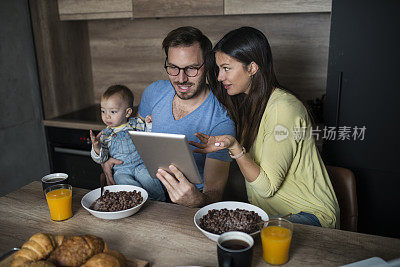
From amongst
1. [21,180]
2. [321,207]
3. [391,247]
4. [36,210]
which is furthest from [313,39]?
[21,180]

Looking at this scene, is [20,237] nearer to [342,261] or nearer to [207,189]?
[207,189]

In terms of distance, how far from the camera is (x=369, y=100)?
2.10m

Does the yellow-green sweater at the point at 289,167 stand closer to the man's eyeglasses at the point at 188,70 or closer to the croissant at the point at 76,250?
the man's eyeglasses at the point at 188,70

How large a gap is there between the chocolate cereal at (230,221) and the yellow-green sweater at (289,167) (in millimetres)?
294

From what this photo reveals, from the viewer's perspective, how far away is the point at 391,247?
3.62 feet

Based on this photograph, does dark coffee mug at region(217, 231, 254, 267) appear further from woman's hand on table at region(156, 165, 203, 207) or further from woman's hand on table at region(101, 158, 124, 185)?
woman's hand on table at region(101, 158, 124, 185)

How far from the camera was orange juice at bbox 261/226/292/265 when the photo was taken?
1010 millimetres

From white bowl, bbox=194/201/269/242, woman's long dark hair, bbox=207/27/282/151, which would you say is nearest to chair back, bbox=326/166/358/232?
woman's long dark hair, bbox=207/27/282/151

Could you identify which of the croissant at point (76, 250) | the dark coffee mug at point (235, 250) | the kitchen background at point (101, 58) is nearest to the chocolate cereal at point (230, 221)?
the dark coffee mug at point (235, 250)

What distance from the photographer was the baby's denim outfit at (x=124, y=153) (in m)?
2.01

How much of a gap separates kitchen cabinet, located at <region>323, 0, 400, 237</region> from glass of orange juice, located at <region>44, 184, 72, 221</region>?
158cm

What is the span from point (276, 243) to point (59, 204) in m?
0.79

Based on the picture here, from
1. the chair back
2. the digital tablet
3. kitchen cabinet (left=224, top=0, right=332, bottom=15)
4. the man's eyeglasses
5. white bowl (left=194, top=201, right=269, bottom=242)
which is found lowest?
the chair back

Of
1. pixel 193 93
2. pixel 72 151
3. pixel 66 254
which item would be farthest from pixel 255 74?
pixel 72 151
